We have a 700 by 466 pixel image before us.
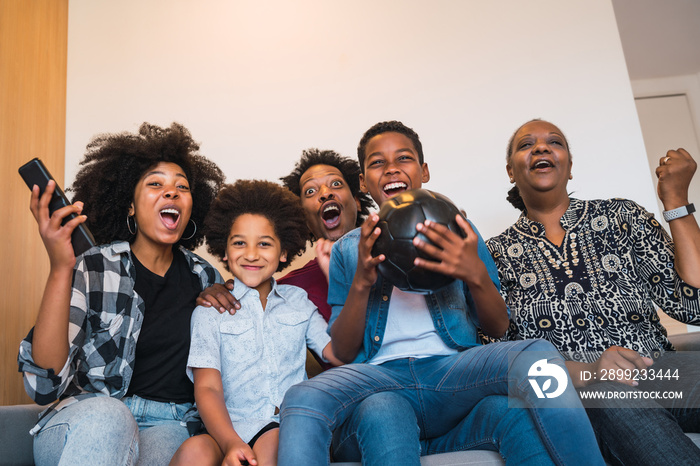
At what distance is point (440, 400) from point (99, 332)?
Result: 119 cm

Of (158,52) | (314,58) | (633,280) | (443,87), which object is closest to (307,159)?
(314,58)

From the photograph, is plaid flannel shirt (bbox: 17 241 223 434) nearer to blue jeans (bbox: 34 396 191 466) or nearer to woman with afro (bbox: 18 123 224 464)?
woman with afro (bbox: 18 123 224 464)

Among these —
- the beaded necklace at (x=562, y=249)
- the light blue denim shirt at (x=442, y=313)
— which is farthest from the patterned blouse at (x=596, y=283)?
the light blue denim shirt at (x=442, y=313)

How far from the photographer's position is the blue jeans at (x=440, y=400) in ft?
4.50

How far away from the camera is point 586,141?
3539mm

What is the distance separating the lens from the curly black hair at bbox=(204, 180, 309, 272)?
2320 millimetres

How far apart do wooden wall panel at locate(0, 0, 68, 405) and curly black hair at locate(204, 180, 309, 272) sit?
1221 millimetres

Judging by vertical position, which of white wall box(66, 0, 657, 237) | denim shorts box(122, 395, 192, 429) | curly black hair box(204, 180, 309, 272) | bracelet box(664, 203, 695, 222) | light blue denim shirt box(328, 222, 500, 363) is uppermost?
white wall box(66, 0, 657, 237)

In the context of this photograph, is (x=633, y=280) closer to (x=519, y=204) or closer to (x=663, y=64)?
(x=519, y=204)

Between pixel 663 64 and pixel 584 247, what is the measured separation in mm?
4689

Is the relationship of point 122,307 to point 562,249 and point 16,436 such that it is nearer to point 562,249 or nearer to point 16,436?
point 16,436

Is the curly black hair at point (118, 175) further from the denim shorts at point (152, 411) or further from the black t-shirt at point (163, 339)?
the denim shorts at point (152, 411)

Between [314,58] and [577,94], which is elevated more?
[314,58]

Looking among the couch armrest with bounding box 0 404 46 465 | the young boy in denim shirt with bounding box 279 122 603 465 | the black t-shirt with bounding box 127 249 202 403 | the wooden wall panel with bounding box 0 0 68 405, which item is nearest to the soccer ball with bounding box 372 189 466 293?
the young boy in denim shirt with bounding box 279 122 603 465
